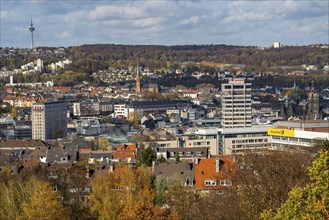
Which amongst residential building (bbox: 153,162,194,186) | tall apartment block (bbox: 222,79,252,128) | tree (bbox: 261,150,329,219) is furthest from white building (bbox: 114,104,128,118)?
tree (bbox: 261,150,329,219)

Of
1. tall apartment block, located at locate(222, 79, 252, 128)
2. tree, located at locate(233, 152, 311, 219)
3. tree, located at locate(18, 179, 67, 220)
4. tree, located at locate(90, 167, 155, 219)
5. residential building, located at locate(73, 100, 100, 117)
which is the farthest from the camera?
residential building, located at locate(73, 100, 100, 117)

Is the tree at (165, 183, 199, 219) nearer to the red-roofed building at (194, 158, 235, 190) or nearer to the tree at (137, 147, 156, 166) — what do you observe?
the red-roofed building at (194, 158, 235, 190)

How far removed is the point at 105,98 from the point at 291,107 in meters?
31.1

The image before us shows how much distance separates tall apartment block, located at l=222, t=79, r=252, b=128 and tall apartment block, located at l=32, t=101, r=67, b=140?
2138cm

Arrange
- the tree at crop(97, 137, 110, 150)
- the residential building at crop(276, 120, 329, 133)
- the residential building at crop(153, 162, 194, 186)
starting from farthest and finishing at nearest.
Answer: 1. the tree at crop(97, 137, 110, 150)
2. the residential building at crop(276, 120, 329, 133)
3. the residential building at crop(153, 162, 194, 186)

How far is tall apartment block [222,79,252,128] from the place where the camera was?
84.3 metres

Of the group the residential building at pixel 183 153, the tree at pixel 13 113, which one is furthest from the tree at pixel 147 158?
the tree at pixel 13 113

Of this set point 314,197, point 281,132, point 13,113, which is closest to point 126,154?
point 281,132

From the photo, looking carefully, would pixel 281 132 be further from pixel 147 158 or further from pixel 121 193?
pixel 121 193

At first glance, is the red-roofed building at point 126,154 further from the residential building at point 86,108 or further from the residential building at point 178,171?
the residential building at point 86,108

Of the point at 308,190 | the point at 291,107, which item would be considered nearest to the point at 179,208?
the point at 308,190

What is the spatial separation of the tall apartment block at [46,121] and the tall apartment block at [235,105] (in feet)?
70.2

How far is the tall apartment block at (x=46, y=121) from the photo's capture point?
326 ft

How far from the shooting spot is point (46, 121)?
100812 mm
